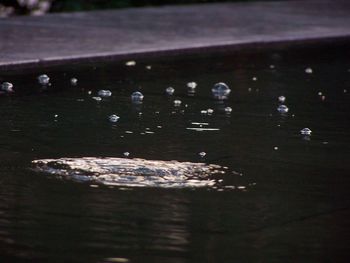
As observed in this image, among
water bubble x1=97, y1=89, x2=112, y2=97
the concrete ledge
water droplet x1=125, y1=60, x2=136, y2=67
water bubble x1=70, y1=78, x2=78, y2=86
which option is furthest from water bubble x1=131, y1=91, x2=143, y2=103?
water droplet x1=125, y1=60, x2=136, y2=67

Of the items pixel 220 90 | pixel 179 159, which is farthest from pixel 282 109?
pixel 179 159

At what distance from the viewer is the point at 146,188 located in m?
6.39

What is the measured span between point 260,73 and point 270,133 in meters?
3.81

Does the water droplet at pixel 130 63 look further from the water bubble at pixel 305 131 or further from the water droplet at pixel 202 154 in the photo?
the water droplet at pixel 202 154

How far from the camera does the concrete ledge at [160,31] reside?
12265mm

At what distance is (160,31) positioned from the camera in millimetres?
14328

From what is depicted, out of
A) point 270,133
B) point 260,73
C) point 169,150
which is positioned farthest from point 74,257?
point 260,73

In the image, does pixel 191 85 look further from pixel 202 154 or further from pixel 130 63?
pixel 202 154

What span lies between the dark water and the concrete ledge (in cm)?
60

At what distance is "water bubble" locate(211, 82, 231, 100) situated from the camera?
10.3 m

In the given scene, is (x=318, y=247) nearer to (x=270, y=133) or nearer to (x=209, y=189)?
(x=209, y=189)

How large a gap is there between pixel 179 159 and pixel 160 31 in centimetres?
724

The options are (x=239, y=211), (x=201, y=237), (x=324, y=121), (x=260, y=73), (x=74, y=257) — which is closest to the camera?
(x=74, y=257)

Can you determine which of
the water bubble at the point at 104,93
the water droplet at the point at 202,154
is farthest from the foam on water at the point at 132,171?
the water bubble at the point at 104,93
